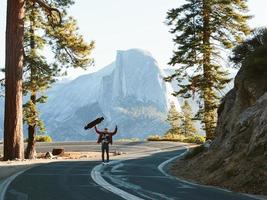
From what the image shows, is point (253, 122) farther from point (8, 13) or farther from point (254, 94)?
point (8, 13)

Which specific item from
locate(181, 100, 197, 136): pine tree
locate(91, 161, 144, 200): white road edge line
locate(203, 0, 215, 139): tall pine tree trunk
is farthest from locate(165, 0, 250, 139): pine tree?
locate(181, 100, 197, 136): pine tree

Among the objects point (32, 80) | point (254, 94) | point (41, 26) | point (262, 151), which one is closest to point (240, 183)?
point (262, 151)

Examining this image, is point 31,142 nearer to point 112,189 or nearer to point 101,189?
Result: point 101,189

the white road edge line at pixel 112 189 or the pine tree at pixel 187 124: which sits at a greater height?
the pine tree at pixel 187 124

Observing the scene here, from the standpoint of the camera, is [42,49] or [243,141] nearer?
[243,141]

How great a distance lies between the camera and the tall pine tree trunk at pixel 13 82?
2205cm

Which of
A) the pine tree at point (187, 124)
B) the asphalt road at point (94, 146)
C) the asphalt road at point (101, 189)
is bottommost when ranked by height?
the asphalt road at point (101, 189)

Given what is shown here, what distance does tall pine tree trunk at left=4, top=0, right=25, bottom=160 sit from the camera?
2205 centimetres

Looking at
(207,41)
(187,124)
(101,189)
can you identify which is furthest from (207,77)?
(187,124)

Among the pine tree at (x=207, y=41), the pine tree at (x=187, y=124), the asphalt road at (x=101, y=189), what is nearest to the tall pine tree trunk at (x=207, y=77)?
the pine tree at (x=207, y=41)

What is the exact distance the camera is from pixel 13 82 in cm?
2234

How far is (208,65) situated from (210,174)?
67.7 feet

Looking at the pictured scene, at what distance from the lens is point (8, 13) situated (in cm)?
2289

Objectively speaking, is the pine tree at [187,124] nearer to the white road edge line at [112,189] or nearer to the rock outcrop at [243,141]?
the rock outcrop at [243,141]
